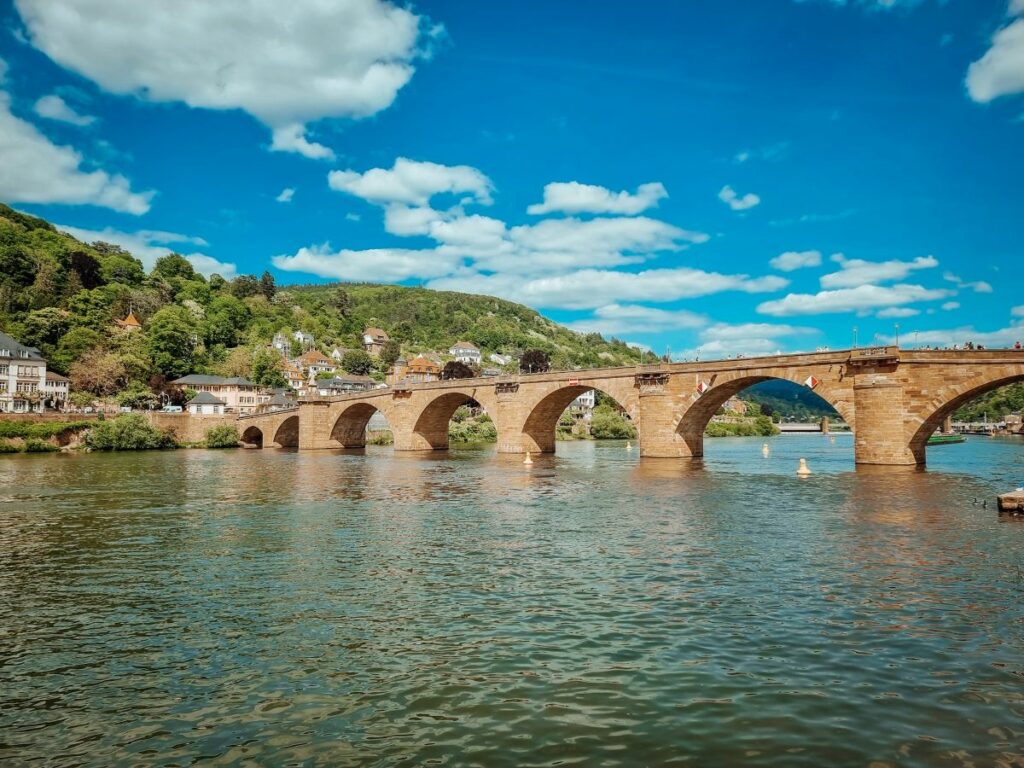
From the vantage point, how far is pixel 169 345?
106 m

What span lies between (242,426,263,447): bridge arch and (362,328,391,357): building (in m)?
83.8

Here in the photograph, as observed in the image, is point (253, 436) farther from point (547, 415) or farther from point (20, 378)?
point (547, 415)

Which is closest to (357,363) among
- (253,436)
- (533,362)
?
(533,362)

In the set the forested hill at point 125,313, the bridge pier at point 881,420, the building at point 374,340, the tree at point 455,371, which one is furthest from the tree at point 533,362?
the bridge pier at point 881,420

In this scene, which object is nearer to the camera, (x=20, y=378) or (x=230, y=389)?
(x=20, y=378)

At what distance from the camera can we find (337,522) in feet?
74.8

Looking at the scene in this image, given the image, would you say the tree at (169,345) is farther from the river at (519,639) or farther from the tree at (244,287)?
the river at (519,639)

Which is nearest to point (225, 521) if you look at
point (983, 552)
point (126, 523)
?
point (126, 523)

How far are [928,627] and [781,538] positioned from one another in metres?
7.97

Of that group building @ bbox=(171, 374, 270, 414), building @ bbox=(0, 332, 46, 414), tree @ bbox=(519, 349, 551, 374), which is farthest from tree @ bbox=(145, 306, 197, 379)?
tree @ bbox=(519, 349, 551, 374)

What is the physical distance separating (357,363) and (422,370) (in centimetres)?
1418

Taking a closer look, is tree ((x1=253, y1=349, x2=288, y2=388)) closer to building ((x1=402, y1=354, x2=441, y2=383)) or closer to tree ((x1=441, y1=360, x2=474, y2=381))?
building ((x1=402, y1=354, x2=441, y2=383))

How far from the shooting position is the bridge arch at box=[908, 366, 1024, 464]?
1294 inches

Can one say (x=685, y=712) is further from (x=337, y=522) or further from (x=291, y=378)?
(x=291, y=378)
